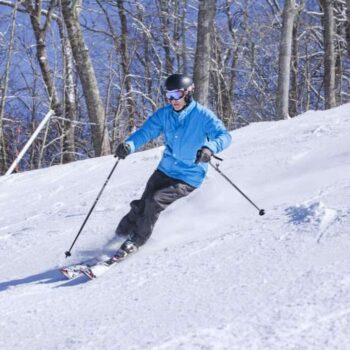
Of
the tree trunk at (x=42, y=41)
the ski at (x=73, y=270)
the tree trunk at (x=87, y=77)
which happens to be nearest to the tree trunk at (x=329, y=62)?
the tree trunk at (x=87, y=77)

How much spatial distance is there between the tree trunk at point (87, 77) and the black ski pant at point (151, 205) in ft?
26.4

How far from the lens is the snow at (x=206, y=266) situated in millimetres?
3090

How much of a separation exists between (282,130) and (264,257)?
490 centimetres

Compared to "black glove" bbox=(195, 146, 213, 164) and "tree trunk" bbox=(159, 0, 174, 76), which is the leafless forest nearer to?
"tree trunk" bbox=(159, 0, 174, 76)

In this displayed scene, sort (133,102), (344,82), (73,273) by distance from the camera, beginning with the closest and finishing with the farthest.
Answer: (73,273) → (133,102) → (344,82)

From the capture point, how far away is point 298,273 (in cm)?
362

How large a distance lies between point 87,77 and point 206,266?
9.33 m

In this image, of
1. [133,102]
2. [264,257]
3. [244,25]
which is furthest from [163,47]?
[264,257]

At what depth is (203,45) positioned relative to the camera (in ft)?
37.5

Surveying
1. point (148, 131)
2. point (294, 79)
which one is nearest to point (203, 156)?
point (148, 131)

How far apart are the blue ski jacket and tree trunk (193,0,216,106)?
651 centimetres

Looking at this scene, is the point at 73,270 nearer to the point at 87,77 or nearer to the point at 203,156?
the point at 203,156

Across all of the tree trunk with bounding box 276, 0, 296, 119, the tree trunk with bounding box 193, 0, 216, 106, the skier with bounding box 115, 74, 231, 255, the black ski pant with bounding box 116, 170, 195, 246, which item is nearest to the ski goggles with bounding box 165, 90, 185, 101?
the skier with bounding box 115, 74, 231, 255

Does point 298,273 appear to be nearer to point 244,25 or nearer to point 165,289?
point 165,289
